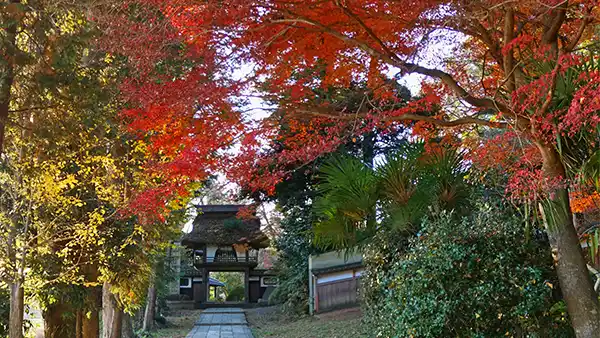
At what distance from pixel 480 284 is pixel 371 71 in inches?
139

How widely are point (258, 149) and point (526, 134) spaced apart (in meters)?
3.86

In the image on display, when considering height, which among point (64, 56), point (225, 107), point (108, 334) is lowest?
point (108, 334)

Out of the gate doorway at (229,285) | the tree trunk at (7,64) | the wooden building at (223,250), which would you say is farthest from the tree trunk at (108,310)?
the gate doorway at (229,285)

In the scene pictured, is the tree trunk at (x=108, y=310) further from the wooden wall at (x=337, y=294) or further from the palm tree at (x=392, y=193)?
the wooden wall at (x=337, y=294)

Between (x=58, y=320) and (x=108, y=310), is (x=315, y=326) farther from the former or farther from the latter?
(x=58, y=320)

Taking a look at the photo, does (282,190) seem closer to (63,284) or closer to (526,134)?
(63,284)

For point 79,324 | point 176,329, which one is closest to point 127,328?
point 176,329

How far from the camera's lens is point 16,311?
7.98 metres

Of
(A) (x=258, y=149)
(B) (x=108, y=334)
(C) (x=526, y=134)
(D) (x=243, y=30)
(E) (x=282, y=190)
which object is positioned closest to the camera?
(C) (x=526, y=134)

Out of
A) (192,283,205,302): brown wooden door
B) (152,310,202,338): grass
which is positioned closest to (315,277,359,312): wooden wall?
(152,310,202,338): grass

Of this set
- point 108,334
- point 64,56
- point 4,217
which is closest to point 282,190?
point 108,334

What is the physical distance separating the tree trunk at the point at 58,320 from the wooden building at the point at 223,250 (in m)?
17.0

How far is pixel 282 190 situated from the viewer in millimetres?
18297

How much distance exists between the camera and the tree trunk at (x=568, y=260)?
565 centimetres
